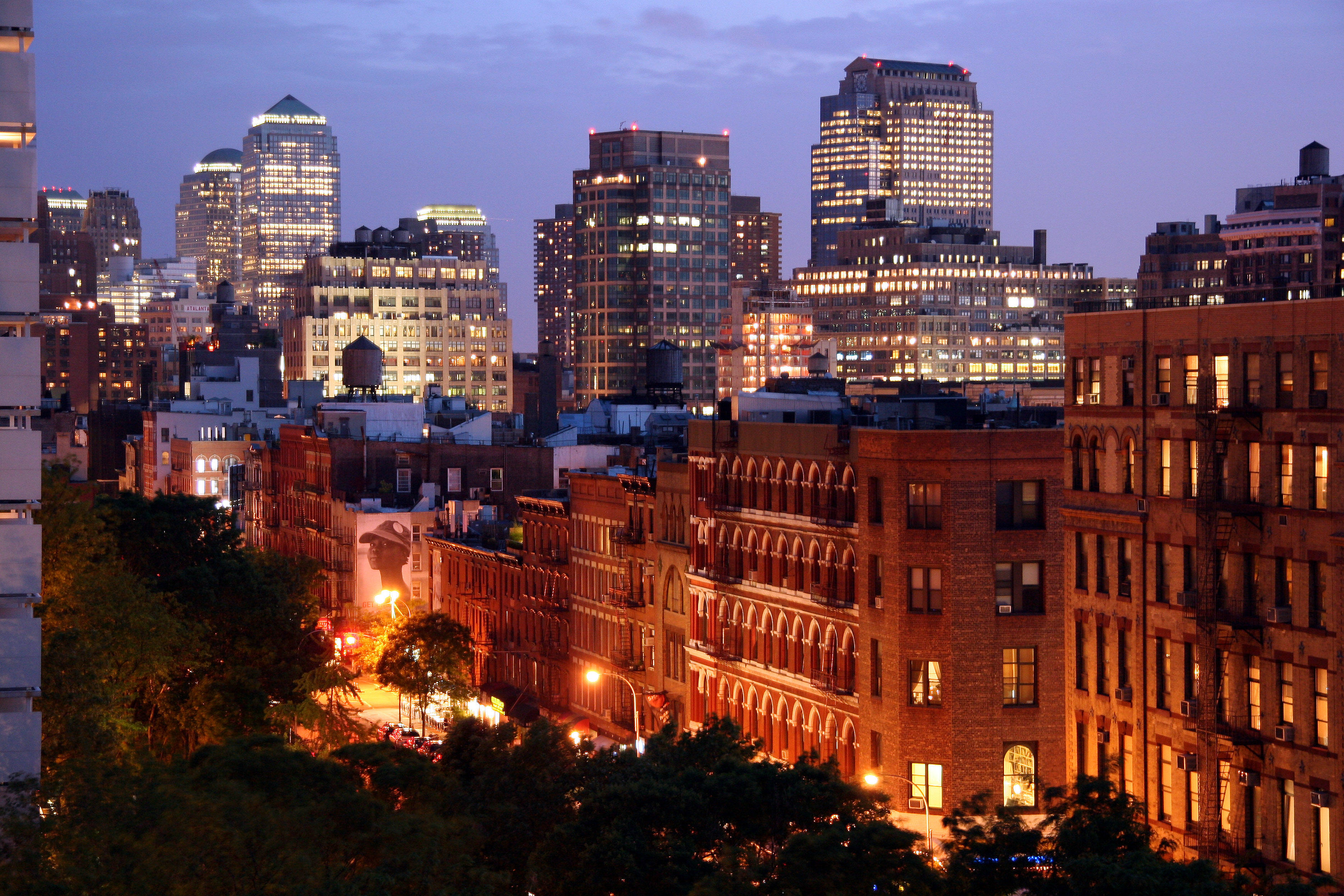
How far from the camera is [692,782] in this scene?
161 ft

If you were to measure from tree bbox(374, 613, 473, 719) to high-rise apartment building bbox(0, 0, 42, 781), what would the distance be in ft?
158

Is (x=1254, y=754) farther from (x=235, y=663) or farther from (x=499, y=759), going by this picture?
(x=235, y=663)

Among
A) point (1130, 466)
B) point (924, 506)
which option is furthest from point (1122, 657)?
point (924, 506)

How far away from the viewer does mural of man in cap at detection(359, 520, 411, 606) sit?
130 meters

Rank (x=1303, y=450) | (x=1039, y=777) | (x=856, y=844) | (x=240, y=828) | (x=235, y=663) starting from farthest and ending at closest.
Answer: (x=235, y=663)
(x=1039, y=777)
(x=1303, y=450)
(x=856, y=844)
(x=240, y=828)

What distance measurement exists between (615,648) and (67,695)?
139 feet

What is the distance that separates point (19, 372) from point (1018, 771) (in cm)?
3735

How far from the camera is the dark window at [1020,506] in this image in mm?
70250

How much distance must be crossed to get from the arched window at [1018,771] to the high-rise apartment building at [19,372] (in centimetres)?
3381

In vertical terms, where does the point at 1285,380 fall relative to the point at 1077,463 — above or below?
above

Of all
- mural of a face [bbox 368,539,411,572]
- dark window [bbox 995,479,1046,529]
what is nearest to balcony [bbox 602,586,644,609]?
dark window [bbox 995,479,1046,529]

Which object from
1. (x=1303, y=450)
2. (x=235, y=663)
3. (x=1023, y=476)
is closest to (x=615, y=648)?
(x=235, y=663)

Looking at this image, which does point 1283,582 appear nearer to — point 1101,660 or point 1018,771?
point 1101,660

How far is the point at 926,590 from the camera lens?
232 ft
